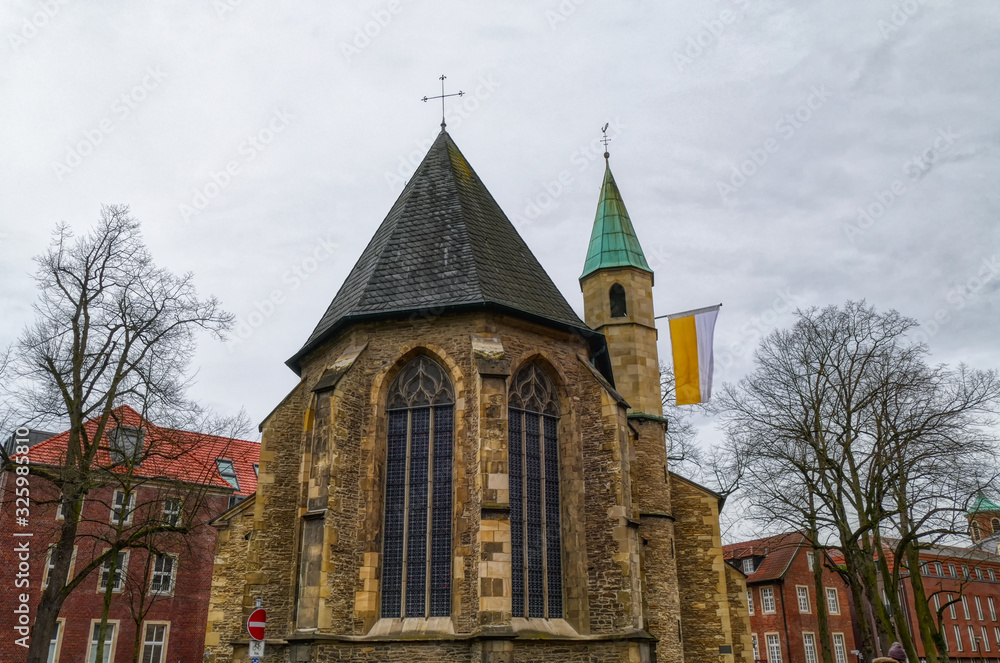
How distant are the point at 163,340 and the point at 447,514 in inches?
339

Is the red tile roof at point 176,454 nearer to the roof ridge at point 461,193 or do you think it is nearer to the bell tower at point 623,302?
the roof ridge at point 461,193

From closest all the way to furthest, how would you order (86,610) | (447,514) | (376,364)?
1. (447,514)
2. (376,364)
3. (86,610)

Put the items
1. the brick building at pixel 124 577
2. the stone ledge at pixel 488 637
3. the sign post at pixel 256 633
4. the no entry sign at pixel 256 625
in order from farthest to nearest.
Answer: the brick building at pixel 124 577, the stone ledge at pixel 488 637, the no entry sign at pixel 256 625, the sign post at pixel 256 633

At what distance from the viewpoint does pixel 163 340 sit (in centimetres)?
1828

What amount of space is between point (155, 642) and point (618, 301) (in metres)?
19.4

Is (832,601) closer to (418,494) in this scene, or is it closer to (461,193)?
(461,193)

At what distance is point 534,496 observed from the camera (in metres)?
14.8

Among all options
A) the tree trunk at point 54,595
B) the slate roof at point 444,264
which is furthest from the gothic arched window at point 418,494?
the tree trunk at point 54,595

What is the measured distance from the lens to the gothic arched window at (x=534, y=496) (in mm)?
14078

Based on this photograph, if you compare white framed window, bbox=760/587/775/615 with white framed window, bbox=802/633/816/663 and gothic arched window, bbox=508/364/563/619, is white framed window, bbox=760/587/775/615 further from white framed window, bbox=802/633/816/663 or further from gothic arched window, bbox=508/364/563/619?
gothic arched window, bbox=508/364/563/619

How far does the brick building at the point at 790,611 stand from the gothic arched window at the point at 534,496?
2857cm

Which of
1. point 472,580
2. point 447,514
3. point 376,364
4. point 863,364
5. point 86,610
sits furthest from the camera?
point 86,610

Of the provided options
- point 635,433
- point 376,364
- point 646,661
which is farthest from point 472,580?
point 635,433

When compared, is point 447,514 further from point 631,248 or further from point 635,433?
point 631,248
